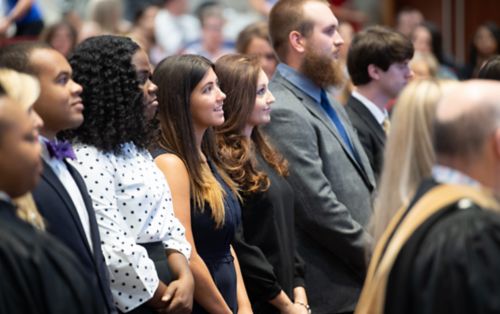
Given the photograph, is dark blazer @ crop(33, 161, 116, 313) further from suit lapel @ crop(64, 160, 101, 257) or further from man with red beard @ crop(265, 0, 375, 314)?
man with red beard @ crop(265, 0, 375, 314)

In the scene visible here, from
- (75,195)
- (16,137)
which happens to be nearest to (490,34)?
(75,195)

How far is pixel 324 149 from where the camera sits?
16.6 ft

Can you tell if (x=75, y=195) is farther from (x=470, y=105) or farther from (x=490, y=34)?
(x=490, y=34)

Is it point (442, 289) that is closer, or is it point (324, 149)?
point (442, 289)

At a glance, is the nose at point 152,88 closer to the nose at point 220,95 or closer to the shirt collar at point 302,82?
the nose at point 220,95

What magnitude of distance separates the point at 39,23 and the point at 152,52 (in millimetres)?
1341

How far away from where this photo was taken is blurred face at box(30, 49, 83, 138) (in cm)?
365

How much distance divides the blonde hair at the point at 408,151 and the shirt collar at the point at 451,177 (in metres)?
0.21

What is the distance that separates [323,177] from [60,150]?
163 centimetres

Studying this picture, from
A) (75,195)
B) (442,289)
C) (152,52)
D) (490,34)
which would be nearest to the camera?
(442,289)

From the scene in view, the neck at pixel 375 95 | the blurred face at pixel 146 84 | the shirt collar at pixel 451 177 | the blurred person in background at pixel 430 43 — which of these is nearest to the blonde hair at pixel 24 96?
the blurred face at pixel 146 84

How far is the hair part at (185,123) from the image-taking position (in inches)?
173

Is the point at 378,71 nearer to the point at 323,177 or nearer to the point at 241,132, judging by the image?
the point at 323,177

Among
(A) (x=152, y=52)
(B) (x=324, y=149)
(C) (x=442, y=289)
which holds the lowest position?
(A) (x=152, y=52)
